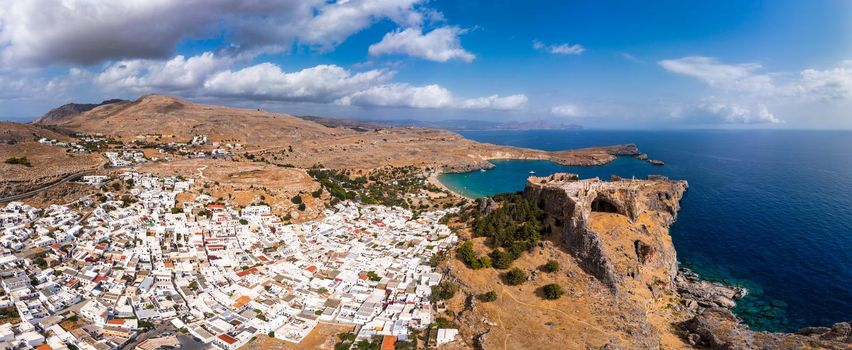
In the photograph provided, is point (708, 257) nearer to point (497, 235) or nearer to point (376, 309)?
point (497, 235)

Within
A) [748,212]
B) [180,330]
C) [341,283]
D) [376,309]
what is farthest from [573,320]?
[748,212]

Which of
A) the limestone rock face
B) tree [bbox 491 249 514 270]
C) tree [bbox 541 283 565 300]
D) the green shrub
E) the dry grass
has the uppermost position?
the green shrub

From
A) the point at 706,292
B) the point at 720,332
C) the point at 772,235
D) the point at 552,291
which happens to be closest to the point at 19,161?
the point at 552,291

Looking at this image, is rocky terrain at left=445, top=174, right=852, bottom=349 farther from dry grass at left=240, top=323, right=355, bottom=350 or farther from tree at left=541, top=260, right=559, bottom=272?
dry grass at left=240, top=323, right=355, bottom=350

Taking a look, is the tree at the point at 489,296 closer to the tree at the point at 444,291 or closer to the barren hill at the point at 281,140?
the tree at the point at 444,291

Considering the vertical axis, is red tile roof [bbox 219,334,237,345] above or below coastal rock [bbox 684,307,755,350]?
below

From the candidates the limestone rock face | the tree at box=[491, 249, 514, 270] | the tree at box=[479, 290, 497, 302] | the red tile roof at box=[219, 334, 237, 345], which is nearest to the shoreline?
the limestone rock face
